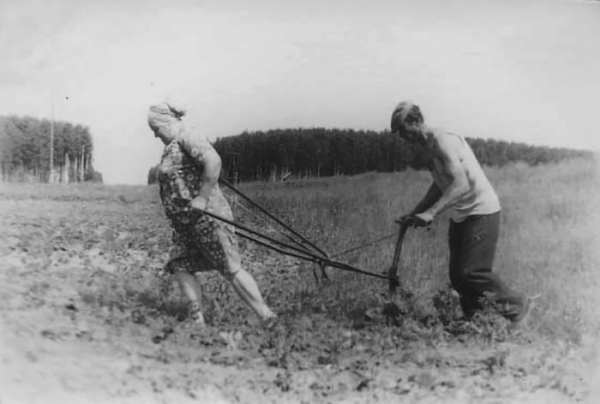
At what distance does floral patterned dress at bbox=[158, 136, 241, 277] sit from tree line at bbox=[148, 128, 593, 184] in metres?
0.10

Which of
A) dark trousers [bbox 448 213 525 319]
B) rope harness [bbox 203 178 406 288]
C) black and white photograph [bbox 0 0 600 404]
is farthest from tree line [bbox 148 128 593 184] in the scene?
dark trousers [bbox 448 213 525 319]

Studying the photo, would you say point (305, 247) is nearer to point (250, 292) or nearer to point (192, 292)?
point (250, 292)

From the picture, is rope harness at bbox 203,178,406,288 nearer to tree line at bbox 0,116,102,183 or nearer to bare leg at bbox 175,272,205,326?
bare leg at bbox 175,272,205,326

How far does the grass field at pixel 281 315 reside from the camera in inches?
142

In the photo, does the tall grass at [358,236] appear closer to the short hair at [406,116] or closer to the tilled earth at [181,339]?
the tilled earth at [181,339]

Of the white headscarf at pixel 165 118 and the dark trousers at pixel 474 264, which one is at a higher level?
the white headscarf at pixel 165 118

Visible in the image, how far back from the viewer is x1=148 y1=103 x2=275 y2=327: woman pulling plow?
3.65 meters

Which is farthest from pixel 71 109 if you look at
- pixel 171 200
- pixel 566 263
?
pixel 566 263

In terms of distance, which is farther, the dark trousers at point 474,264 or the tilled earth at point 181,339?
the dark trousers at point 474,264

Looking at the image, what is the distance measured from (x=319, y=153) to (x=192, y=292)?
787 millimetres

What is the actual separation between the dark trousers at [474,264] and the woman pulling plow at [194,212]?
832 millimetres

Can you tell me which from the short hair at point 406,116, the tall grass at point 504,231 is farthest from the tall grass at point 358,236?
the short hair at point 406,116

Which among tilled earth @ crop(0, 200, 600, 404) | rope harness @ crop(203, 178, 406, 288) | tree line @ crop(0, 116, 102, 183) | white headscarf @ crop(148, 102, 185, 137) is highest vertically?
white headscarf @ crop(148, 102, 185, 137)

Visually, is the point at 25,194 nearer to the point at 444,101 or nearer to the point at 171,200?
the point at 171,200
